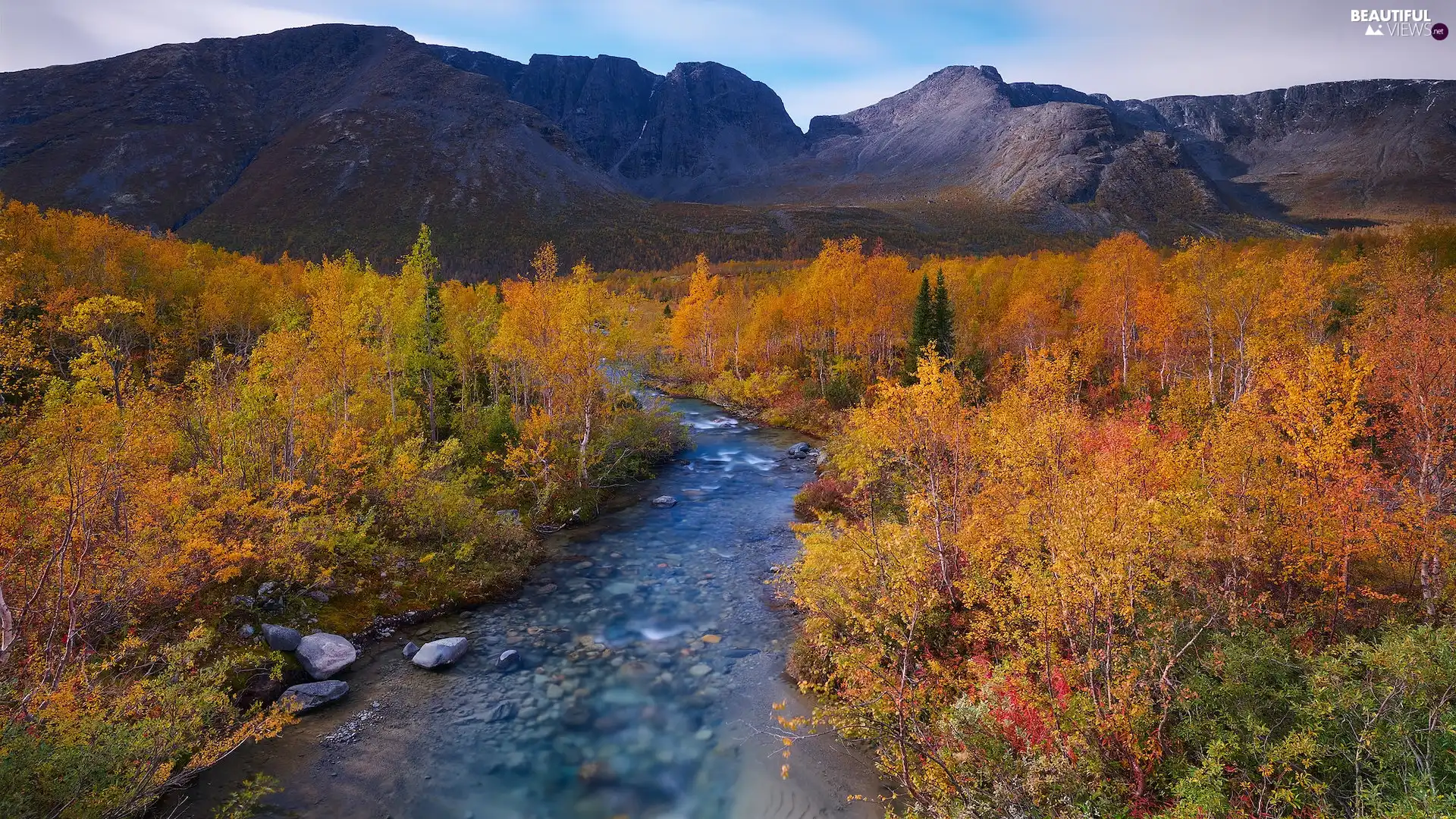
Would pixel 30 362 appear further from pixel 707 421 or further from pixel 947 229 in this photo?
pixel 947 229

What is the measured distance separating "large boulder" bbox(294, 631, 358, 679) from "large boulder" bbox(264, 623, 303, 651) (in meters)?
0.16

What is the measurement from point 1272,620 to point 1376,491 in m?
4.87

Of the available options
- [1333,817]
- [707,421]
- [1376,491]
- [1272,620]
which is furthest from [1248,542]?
[707,421]

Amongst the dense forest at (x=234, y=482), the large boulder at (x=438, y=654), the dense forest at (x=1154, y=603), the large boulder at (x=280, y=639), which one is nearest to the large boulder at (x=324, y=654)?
the large boulder at (x=280, y=639)

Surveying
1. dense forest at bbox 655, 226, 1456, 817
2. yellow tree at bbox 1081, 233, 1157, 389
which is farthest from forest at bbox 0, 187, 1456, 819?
yellow tree at bbox 1081, 233, 1157, 389

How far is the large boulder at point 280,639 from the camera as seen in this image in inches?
634

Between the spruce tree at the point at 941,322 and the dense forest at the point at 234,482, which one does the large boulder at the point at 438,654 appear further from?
the spruce tree at the point at 941,322

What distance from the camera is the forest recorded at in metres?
9.70

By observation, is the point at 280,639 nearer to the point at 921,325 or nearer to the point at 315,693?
the point at 315,693

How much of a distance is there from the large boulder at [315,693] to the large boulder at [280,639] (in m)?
1.34

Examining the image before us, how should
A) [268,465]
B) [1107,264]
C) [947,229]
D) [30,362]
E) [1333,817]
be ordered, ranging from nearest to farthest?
1. [1333,817]
2. [30,362]
3. [268,465]
4. [1107,264]
5. [947,229]

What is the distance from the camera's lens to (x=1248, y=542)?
13.9 meters

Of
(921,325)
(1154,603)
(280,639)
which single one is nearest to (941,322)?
(921,325)

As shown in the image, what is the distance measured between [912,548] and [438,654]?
12.9m
